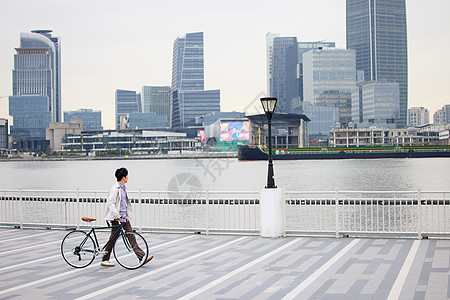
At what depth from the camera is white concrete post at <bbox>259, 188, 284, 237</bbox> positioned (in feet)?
51.9

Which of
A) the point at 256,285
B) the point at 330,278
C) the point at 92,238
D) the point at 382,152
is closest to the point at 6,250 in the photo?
the point at 92,238

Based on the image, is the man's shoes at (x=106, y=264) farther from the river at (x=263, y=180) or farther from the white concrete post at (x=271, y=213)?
the river at (x=263, y=180)

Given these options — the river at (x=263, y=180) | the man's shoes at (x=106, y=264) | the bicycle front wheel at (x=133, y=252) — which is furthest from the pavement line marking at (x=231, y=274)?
the river at (x=263, y=180)

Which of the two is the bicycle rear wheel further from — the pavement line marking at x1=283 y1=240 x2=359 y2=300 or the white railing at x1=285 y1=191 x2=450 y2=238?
the white railing at x1=285 y1=191 x2=450 y2=238

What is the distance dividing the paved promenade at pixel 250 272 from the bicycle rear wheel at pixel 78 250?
23 cm

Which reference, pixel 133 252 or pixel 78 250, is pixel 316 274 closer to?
pixel 133 252

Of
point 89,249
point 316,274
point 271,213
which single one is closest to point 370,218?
point 271,213

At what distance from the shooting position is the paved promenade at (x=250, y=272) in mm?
9883

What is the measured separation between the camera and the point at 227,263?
1250 centimetres

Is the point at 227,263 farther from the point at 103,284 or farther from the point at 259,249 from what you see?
the point at 103,284

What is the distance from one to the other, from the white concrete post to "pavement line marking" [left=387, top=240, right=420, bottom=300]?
3.96m

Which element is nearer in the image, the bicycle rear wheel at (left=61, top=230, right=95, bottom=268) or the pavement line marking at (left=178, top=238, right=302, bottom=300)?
the pavement line marking at (left=178, top=238, right=302, bottom=300)

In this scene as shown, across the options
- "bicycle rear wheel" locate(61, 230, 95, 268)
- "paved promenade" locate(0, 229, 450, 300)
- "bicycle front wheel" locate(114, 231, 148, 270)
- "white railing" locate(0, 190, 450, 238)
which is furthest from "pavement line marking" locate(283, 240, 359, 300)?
"bicycle rear wheel" locate(61, 230, 95, 268)

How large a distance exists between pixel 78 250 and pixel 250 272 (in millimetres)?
4208
